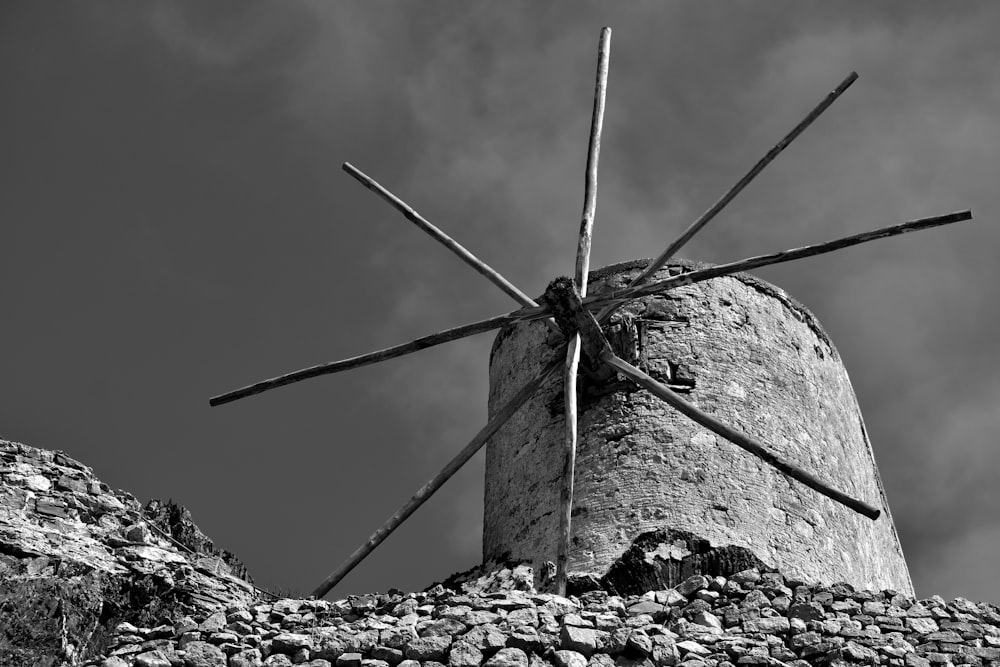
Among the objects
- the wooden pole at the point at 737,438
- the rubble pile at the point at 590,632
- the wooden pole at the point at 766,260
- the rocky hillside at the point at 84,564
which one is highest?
the wooden pole at the point at 766,260

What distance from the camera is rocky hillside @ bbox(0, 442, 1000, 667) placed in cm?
801

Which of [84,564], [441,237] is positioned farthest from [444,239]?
[84,564]

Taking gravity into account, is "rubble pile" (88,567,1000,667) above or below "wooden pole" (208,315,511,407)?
below

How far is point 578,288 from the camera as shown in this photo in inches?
471

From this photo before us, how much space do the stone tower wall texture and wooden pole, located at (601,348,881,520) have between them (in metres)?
0.29

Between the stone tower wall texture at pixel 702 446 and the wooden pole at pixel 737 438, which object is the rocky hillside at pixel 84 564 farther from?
the wooden pole at pixel 737 438

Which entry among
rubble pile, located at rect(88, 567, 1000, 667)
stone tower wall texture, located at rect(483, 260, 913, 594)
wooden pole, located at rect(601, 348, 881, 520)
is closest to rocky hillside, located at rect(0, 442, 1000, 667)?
rubble pile, located at rect(88, 567, 1000, 667)

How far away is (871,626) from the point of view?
8703 mm

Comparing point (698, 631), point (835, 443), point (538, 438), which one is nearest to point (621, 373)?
point (538, 438)

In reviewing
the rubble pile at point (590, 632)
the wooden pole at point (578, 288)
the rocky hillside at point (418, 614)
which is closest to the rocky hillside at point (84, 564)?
the rocky hillside at point (418, 614)

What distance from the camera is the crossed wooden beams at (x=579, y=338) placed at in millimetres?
10555

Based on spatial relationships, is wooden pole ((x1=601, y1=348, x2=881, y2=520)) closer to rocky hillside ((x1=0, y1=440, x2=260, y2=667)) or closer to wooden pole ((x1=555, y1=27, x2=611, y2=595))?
wooden pole ((x1=555, y1=27, x2=611, y2=595))

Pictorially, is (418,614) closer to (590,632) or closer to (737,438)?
(590,632)

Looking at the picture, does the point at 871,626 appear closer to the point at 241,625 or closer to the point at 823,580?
the point at 823,580
